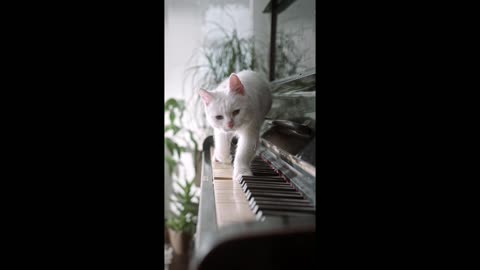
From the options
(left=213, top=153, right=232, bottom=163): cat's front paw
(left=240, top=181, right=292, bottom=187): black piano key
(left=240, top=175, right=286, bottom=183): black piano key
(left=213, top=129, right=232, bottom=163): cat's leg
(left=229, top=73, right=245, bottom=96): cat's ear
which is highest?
(left=229, top=73, right=245, bottom=96): cat's ear

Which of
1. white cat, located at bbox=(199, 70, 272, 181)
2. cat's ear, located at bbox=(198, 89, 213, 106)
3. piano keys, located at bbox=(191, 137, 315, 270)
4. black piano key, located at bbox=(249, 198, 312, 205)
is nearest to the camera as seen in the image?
piano keys, located at bbox=(191, 137, 315, 270)

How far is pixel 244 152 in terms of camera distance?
0.88 m

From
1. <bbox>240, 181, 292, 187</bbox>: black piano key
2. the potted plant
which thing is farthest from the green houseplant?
<bbox>240, 181, 292, 187</bbox>: black piano key

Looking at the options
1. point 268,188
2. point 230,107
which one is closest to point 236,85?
point 230,107

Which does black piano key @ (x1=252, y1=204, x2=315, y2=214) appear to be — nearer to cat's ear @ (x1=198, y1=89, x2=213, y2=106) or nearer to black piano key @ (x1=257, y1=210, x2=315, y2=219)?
black piano key @ (x1=257, y1=210, x2=315, y2=219)

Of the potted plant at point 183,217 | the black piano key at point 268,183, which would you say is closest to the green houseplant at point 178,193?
the potted plant at point 183,217

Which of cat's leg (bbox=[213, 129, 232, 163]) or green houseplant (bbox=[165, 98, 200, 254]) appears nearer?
green houseplant (bbox=[165, 98, 200, 254])

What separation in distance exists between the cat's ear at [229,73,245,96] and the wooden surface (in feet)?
0.56

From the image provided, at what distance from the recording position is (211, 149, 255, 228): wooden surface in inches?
23.6

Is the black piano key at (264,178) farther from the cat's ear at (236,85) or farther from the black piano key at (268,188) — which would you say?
the cat's ear at (236,85)
